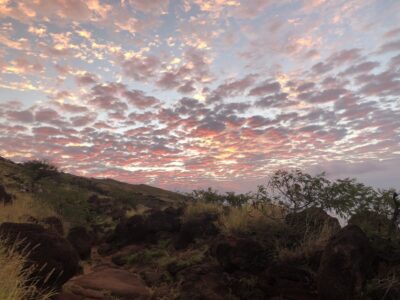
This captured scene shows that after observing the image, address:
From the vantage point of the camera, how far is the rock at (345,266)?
894 cm

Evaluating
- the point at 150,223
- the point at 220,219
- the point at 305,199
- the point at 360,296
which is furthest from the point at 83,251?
the point at 360,296

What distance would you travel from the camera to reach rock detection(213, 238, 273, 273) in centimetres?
1177

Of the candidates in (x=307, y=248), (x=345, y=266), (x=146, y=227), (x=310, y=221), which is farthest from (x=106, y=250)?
(x=345, y=266)

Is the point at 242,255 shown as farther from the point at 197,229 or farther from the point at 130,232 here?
the point at 130,232

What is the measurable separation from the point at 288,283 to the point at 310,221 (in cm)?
319

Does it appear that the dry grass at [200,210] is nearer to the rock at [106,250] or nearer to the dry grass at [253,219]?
the dry grass at [253,219]

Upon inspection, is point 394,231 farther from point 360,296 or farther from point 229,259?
point 229,259

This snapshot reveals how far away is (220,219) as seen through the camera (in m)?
16.5

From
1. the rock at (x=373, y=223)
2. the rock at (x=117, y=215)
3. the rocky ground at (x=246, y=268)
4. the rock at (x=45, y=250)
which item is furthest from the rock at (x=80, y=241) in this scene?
the rock at (x=373, y=223)

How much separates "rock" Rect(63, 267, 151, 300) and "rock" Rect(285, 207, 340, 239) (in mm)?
5130

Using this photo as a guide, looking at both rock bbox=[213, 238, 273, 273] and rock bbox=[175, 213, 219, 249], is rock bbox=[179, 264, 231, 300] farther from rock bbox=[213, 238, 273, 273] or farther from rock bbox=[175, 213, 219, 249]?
rock bbox=[175, 213, 219, 249]

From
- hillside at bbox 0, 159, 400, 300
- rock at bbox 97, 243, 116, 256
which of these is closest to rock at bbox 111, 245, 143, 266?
hillside at bbox 0, 159, 400, 300

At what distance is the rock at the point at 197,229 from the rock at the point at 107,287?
4876mm

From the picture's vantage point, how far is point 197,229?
58.6 ft
